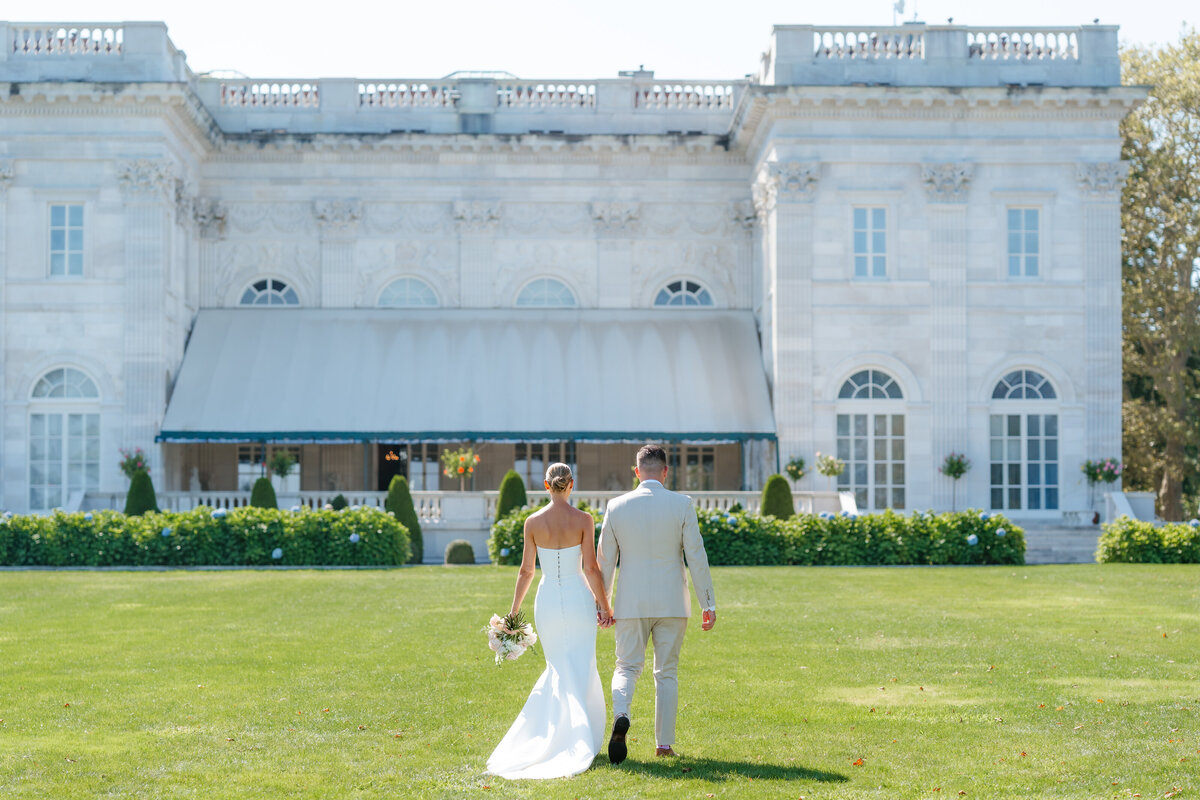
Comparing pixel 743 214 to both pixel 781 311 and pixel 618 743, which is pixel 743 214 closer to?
pixel 781 311

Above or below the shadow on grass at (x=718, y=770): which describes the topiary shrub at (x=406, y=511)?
above

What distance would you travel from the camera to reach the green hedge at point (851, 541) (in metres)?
25.8

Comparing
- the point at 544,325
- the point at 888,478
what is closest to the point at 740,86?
the point at 544,325

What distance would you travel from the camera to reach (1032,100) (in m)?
33.3

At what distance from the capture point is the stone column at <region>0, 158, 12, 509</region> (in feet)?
110

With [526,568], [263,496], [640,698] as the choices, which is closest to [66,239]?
[263,496]

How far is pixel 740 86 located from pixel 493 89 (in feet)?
21.6

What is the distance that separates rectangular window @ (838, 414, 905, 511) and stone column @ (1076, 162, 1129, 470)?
4.55 m

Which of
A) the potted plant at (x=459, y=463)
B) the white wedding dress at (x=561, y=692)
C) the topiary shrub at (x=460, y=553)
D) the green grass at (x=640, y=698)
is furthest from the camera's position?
the potted plant at (x=459, y=463)

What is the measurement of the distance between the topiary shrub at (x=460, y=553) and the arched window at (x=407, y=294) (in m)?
10.9

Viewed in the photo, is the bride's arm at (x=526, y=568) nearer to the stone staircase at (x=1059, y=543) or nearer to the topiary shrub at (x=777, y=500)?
the topiary shrub at (x=777, y=500)

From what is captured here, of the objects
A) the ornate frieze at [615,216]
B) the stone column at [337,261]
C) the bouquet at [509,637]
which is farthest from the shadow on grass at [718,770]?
the stone column at [337,261]

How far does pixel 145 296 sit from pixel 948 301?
1915 cm

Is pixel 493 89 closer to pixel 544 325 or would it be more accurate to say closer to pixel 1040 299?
pixel 544 325
